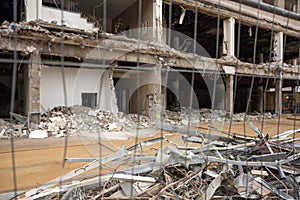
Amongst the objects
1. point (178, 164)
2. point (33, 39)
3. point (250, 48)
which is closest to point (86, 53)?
point (33, 39)

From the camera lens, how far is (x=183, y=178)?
1430 mm

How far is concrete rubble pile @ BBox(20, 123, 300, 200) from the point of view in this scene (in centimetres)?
129

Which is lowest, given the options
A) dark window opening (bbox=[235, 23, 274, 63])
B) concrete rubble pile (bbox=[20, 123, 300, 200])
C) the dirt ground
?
the dirt ground

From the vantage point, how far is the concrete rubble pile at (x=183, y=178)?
50.9 inches

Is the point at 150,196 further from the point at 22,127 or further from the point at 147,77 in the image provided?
the point at 147,77

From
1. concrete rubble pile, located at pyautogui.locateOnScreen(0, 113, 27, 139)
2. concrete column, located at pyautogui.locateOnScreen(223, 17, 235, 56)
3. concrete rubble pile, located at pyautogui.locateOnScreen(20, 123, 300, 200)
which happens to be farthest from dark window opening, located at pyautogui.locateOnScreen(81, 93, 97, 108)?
concrete rubble pile, located at pyautogui.locateOnScreen(20, 123, 300, 200)

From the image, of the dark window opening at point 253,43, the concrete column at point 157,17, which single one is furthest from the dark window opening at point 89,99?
the dark window opening at point 253,43

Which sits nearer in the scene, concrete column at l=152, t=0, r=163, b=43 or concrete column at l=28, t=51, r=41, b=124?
concrete column at l=28, t=51, r=41, b=124

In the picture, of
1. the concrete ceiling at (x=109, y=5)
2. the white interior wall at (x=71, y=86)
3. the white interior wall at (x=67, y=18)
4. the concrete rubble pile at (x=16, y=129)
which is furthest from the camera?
the concrete ceiling at (x=109, y=5)

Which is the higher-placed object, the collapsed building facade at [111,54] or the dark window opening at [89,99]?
the collapsed building facade at [111,54]

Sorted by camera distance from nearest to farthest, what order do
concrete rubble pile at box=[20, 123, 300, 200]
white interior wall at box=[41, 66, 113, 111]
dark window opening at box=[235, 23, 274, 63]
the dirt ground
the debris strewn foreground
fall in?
concrete rubble pile at box=[20, 123, 300, 200]
the dirt ground
the debris strewn foreground
white interior wall at box=[41, 66, 113, 111]
dark window opening at box=[235, 23, 274, 63]

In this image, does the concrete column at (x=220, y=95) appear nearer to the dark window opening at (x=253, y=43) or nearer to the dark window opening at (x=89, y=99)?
the dark window opening at (x=253, y=43)

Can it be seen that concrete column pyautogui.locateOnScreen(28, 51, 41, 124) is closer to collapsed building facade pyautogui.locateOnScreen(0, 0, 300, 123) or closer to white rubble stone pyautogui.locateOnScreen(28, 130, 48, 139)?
collapsed building facade pyautogui.locateOnScreen(0, 0, 300, 123)

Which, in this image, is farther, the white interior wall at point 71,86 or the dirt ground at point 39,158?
the white interior wall at point 71,86
